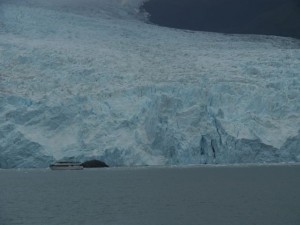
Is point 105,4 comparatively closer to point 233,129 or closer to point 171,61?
point 171,61

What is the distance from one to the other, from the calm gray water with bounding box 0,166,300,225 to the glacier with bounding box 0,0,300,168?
53.6 inches

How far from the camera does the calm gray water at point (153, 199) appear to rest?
2042 cm

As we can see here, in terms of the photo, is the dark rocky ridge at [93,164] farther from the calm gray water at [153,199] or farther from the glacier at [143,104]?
the glacier at [143,104]

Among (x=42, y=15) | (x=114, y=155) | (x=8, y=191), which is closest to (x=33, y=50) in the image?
(x=42, y=15)

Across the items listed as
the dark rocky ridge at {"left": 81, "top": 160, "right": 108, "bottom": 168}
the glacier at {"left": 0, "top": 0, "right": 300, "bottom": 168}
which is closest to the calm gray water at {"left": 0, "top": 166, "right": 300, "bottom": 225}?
the dark rocky ridge at {"left": 81, "top": 160, "right": 108, "bottom": 168}

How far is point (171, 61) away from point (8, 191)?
1409 centimetres

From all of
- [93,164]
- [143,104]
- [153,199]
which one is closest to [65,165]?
[93,164]

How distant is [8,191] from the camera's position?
92.4 feet

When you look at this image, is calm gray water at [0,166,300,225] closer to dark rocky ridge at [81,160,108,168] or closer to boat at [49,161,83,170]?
boat at [49,161,83,170]

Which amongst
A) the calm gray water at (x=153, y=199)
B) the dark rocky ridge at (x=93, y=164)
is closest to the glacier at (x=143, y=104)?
the dark rocky ridge at (x=93, y=164)

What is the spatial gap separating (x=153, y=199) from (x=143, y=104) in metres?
9.98

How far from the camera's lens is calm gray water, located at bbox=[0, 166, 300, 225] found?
20.4 m

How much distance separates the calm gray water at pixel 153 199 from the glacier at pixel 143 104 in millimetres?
1362

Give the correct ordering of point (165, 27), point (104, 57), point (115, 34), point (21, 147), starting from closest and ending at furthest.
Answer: point (21, 147)
point (104, 57)
point (115, 34)
point (165, 27)
